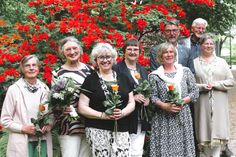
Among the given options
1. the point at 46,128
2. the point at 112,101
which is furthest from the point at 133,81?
the point at 46,128

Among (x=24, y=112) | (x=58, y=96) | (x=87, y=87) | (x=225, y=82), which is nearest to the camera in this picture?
(x=58, y=96)

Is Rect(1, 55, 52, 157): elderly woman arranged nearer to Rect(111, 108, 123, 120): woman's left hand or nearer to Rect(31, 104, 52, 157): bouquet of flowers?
Rect(31, 104, 52, 157): bouquet of flowers

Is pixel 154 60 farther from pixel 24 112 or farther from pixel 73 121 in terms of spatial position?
pixel 24 112

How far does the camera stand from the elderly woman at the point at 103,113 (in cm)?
441

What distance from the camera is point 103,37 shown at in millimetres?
6570

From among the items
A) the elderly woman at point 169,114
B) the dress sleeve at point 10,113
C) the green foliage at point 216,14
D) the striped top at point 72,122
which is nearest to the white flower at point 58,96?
the striped top at point 72,122

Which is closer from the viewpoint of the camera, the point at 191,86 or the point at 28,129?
the point at 28,129

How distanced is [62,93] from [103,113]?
19.8 inches

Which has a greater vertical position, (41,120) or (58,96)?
(58,96)

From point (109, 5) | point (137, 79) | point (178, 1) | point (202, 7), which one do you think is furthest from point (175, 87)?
point (202, 7)

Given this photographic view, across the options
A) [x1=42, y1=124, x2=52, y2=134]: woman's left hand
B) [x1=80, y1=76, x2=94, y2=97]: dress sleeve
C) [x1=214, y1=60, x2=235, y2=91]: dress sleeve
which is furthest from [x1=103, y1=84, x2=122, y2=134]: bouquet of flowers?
[x1=214, y1=60, x2=235, y2=91]: dress sleeve

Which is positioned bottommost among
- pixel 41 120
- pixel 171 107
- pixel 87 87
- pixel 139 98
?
pixel 41 120

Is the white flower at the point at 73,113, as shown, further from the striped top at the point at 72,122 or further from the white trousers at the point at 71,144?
the white trousers at the point at 71,144

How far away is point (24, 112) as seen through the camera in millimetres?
4336
